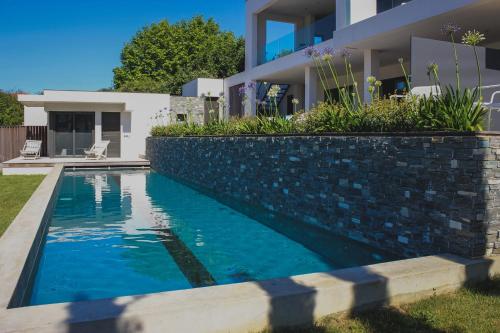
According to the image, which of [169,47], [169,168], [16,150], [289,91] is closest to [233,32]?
[169,47]

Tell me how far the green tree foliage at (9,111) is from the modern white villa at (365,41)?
17884mm

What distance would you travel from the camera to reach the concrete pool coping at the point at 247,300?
9.27 feet

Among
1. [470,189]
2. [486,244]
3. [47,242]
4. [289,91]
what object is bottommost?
[47,242]

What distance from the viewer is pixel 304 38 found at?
1769cm

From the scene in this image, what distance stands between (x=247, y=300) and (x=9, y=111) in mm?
35396

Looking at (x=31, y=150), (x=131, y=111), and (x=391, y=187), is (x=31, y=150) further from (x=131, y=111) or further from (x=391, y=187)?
(x=391, y=187)

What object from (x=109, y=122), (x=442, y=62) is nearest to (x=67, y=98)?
(x=109, y=122)

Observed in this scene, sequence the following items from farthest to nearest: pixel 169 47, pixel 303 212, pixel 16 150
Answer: pixel 169 47 → pixel 16 150 → pixel 303 212

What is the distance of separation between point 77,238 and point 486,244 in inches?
220

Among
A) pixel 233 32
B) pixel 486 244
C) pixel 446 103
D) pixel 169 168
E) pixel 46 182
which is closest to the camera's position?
pixel 486 244

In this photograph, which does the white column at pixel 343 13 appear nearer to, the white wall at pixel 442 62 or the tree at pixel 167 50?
the white wall at pixel 442 62

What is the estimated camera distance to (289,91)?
23.7m

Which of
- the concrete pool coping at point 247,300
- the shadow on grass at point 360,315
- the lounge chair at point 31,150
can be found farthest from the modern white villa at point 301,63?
the shadow on grass at point 360,315

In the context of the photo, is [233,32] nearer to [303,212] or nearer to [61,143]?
[61,143]
